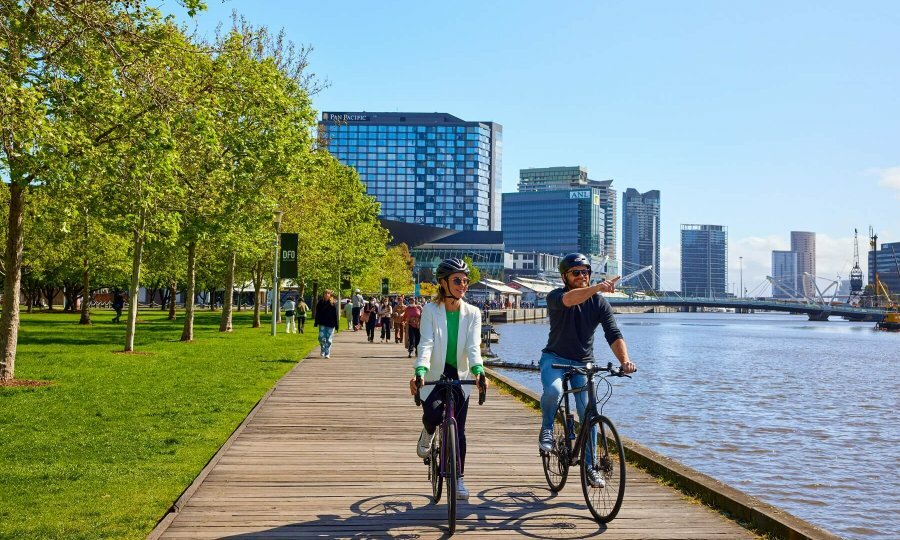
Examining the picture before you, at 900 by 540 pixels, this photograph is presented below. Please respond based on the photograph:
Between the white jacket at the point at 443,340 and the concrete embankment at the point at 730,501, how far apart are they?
2436 mm

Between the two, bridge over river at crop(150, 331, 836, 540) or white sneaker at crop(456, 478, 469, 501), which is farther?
white sneaker at crop(456, 478, 469, 501)

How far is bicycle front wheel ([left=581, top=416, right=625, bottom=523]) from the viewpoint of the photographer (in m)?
6.82

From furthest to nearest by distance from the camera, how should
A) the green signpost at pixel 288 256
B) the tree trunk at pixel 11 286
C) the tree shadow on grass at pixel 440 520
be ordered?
the green signpost at pixel 288 256 → the tree trunk at pixel 11 286 → the tree shadow on grass at pixel 440 520

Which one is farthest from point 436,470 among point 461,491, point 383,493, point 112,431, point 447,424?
point 112,431

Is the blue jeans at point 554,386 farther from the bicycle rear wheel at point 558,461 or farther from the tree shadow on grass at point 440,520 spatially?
the tree shadow on grass at point 440,520

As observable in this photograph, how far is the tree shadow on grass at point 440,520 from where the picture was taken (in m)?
6.60

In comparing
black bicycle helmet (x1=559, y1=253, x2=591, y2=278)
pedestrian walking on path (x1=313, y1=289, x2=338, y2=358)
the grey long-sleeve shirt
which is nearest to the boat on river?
pedestrian walking on path (x1=313, y1=289, x2=338, y2=358)

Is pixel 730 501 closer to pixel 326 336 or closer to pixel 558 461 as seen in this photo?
pixel 558 461

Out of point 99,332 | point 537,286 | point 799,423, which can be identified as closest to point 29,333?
point 99,332

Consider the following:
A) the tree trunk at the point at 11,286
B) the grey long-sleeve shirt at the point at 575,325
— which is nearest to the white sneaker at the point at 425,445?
the grey long-sleeve shirt at the point at 575,325

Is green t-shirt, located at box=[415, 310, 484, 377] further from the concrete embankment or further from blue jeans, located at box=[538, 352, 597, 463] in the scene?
the concrete embankment

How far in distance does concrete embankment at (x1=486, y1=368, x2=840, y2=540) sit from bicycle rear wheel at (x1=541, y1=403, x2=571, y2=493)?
1.22 metres

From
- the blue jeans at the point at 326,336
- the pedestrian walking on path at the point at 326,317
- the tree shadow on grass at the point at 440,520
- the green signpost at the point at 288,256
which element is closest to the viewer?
the tree shadow on grass at the point at 440,520

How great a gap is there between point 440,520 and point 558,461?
1.33m
